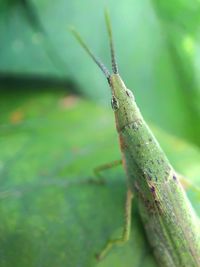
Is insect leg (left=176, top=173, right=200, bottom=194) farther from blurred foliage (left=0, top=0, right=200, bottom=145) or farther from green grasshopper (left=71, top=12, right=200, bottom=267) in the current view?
blurred foliage (left=0, top=0, right=200, bottom=145)

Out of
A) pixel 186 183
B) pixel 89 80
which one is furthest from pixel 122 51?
pixel 186 183

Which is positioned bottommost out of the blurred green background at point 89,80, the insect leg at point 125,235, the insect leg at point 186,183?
the insect leg at point 125,235

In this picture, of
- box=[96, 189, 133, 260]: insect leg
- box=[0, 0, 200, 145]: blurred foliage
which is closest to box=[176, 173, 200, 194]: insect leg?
box=[96, 189, 133, 260]: insect leg

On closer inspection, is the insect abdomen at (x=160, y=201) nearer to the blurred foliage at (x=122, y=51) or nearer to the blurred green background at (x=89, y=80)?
the blurred green background at (x=89, y=80)

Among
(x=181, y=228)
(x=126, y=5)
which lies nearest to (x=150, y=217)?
(x=181, y=228)

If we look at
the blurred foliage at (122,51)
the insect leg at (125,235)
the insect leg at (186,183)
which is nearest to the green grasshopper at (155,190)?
the insect leg at (125,235)
